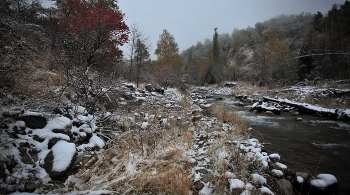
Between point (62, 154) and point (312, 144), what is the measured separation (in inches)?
255

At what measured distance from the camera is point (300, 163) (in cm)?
356

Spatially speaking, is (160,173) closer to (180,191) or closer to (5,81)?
(180,191)

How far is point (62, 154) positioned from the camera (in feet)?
7.98

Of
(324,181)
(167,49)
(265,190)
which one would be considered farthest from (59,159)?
(167,49)

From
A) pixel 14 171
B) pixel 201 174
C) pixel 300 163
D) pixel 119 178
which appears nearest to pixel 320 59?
pixel 300 163

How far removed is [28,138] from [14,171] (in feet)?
2.18

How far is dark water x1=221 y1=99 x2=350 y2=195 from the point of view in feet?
11.0

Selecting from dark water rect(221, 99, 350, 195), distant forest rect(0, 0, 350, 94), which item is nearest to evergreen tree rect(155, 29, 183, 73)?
distant forest rect(0, 0, 350, 94)

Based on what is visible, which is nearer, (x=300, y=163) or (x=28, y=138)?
(x=28, y=138)

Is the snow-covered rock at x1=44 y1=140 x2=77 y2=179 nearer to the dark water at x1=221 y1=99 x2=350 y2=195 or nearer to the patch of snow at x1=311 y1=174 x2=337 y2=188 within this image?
the patch of snow at x1=311 y1=174 x2=337 y2=188

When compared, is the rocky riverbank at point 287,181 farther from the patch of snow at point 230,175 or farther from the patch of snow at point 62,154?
the patch of snow at point 62,154

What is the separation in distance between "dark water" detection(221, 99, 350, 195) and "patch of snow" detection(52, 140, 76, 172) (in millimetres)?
4470

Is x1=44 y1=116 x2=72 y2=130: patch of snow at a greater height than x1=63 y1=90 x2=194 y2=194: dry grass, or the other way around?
x1=44 y1=116 x2=72 y2=130: patch of snow

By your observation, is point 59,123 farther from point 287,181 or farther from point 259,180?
point 287,181
